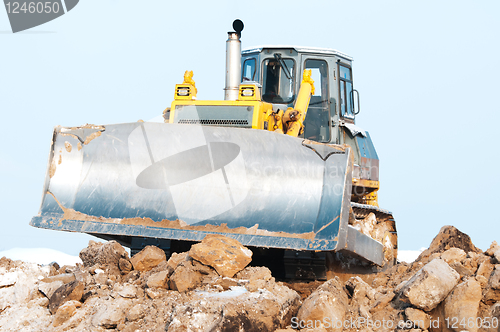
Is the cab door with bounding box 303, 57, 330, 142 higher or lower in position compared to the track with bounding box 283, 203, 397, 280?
higher

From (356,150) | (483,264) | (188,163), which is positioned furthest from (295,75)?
(483,264)

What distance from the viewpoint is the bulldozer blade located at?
476cm

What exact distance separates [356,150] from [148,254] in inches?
138

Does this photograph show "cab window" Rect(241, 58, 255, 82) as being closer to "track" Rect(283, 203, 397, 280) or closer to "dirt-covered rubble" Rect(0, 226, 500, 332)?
"track" Rect(283, 203, 397, 280)

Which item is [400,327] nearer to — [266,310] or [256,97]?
Answer: [266,310]

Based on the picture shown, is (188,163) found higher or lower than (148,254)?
higher

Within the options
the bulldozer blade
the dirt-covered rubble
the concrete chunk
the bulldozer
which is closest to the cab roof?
the bulldozer

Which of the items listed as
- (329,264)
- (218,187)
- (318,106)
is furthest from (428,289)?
(318,106)

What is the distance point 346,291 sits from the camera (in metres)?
4.19

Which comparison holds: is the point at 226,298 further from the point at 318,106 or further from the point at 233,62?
the point at 318,106

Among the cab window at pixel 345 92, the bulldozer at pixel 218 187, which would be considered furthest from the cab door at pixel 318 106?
the bulldozer at pixel 218 187

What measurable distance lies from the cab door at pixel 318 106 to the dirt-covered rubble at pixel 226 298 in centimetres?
277

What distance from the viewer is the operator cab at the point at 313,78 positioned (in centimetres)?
702

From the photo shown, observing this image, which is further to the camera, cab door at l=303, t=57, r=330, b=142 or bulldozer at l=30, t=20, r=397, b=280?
cab door at l=303, t=57, r=330, b=142
